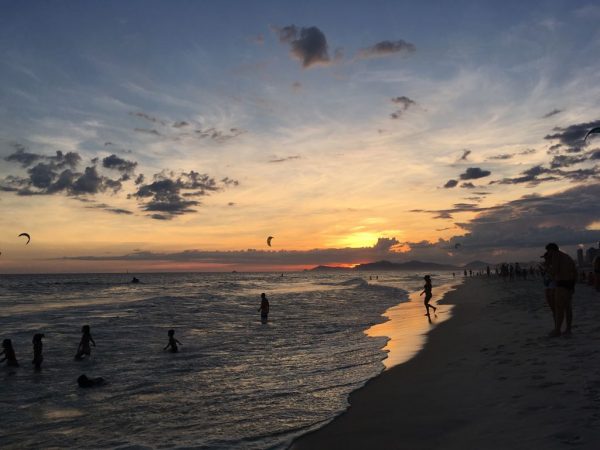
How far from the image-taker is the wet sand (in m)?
5.82

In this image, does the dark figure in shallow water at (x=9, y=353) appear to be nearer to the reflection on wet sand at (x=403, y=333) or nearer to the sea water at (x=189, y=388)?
Answer: the sea water at (x=189, y=388)

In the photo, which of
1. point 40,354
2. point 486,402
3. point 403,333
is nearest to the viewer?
point 486,402

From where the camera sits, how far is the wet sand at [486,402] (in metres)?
5.82

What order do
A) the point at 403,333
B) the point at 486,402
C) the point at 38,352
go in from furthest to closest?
the point at 403,333 < the point at 38,352 < the point at 486,402

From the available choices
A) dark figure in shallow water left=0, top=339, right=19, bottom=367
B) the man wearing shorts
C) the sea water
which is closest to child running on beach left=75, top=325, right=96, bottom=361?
the sea water

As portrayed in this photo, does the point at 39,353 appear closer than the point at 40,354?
Yes

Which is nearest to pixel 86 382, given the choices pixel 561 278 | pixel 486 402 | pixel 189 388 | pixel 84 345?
pixel 189 388

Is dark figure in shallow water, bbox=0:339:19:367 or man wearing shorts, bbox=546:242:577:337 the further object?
dark figure in shallow water, bbox=0:339:19:367

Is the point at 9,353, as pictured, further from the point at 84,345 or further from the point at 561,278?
the point at 561,278

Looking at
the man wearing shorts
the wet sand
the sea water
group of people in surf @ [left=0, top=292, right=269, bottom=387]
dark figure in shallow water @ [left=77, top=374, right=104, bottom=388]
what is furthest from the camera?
group of people in surf @ [left=0, top=292, right=269, bottom=387]

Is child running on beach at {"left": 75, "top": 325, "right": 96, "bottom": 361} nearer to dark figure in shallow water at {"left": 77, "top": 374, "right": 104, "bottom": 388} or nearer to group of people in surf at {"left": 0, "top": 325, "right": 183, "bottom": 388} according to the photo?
group of people in surf at {"left": 0, "top": 325, "right": 183, "bottom": 388}

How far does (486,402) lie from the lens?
7.51m

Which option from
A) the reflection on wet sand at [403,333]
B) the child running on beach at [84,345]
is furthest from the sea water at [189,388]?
the reflection on wet sand at [403,333]

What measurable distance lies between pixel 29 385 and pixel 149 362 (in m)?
3.87
